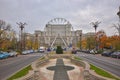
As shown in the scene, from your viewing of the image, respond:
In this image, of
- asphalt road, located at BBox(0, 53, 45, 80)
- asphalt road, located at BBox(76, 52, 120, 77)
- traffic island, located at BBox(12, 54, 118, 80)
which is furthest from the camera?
asphalt road, located at BBox(76, 52, 120, 77)

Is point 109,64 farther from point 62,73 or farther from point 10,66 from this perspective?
point 10,66

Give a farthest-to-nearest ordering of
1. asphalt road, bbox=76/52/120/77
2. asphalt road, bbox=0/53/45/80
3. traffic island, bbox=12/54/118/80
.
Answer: asphalt road, bbox=76/52/120/77, asphalt road, bbox=0/53/45/80, traffic island, bbox=12/54/118/80

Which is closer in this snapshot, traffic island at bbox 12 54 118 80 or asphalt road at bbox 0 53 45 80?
traffic island at bbox 12 54 118 80

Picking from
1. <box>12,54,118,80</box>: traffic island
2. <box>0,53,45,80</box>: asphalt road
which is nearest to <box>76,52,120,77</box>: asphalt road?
<box>12,54,118,80</box>: traffic island

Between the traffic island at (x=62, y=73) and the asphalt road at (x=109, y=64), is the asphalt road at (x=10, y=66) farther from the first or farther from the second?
the asphalt road at (x=109, y=64)

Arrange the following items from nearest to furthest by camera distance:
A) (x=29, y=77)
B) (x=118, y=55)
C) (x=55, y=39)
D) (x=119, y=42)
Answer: (x=29, y=77), (x=118, y=55), (x=119, y=42), (x=55, y=39)

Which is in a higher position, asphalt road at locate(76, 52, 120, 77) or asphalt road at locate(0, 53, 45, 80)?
asphalt road at locate(76, 52, 120, 77)

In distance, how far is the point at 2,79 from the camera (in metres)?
18.5

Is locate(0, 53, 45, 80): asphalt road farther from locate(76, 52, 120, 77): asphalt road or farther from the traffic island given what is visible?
locate(76, 52, 120, 77): asphalt road

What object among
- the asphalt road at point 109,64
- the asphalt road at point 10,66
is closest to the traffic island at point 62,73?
the asphalt road at point 10,66

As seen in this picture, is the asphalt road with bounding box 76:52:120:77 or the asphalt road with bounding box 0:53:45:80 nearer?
the asphalt road with bounding box 0:53:45:80

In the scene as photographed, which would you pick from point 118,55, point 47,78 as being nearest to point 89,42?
point 118,55

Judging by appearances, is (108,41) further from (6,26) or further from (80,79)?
(80,79)

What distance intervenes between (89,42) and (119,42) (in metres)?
37.1
